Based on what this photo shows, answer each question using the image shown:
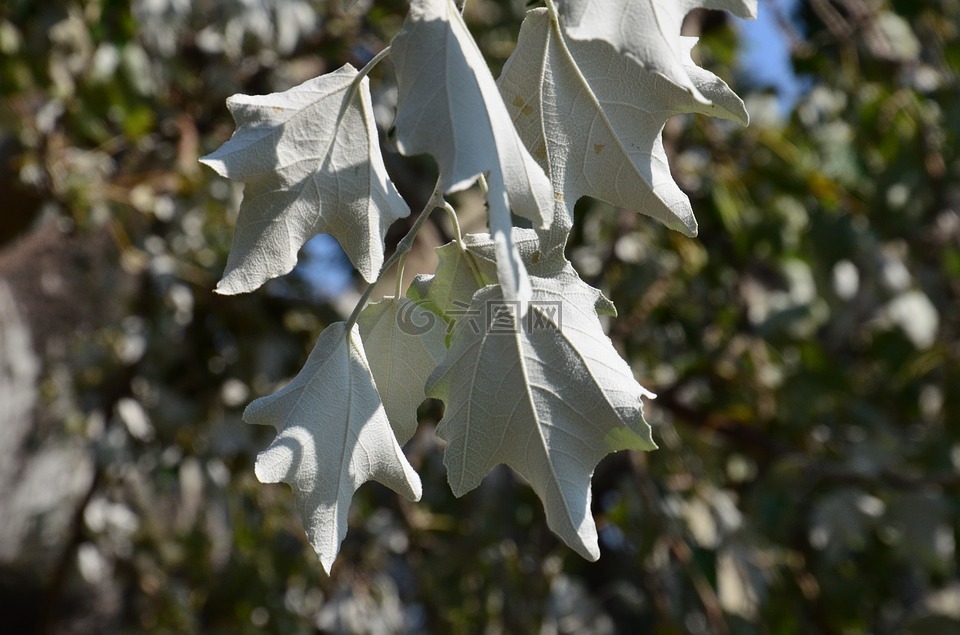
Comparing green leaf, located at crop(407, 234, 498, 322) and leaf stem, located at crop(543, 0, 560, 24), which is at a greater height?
leaf stem, located at crop(543, 0, 560, 24)

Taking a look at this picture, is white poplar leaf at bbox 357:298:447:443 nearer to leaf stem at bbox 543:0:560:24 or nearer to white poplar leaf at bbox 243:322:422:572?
white poplar leaf at bbox 243:322:422:572

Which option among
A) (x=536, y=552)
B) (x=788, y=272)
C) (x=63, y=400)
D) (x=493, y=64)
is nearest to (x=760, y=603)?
(x=536, y=552)

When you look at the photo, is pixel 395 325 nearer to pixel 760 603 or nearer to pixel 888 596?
pixel 760 603

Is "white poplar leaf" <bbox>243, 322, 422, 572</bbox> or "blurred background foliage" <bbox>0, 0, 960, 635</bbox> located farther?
"blurred background foliage" <bbox>0, 0, 960, 635</bbox>

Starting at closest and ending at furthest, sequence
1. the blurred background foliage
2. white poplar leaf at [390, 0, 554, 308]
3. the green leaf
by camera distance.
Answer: white poplar leaf at [390, 0, 554, 308], the green leaf, the blurred background foliage

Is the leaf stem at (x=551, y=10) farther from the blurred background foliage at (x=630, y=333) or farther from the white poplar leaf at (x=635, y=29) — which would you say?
the blurred background foliage at (x=630, y=333)

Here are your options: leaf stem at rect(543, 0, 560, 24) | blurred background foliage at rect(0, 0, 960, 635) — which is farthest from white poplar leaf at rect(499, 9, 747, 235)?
blurred background foliage at rect(0, 0, 960, 635)

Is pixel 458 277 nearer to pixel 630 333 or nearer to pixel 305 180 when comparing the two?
pixel 305 180
